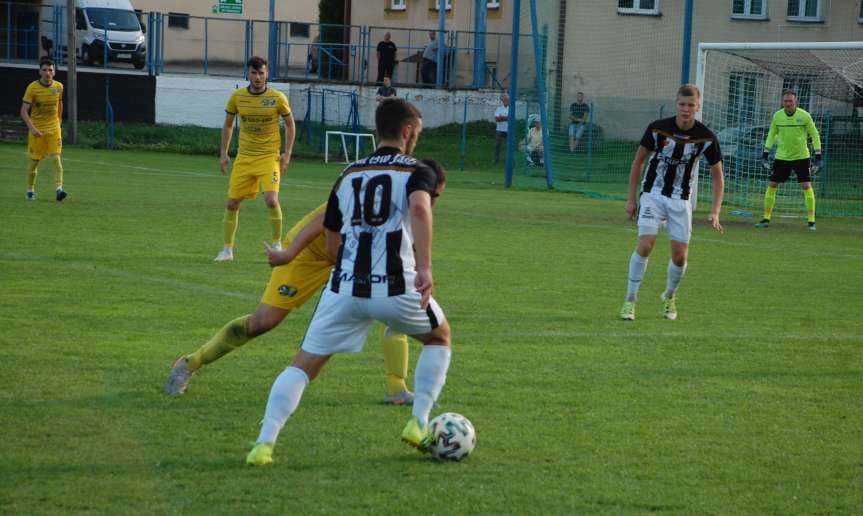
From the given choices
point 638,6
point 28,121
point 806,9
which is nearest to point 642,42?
point 638,6

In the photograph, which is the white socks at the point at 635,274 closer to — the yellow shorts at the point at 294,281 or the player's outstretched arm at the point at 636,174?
the player's outstretched arm at the point at 636,174

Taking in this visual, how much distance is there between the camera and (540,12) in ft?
95.1

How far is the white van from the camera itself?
41594 millimetres

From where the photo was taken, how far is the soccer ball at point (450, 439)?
5629 mm

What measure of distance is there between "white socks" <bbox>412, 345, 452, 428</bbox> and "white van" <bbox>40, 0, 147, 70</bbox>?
37.2m

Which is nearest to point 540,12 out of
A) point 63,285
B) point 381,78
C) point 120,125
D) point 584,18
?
point 584,18

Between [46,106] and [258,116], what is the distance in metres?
7.15

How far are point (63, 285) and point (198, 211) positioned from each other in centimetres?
768

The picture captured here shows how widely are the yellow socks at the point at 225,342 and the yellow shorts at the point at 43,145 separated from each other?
13.1m

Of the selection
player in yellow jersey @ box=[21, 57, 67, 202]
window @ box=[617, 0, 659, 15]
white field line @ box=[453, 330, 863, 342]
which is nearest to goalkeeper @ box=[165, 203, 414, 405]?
white field line @ box=[453, 330, 863, 342]

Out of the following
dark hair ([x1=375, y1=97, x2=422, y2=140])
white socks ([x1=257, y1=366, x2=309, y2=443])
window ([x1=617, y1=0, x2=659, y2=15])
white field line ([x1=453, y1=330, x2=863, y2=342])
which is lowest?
white field line ([x1=453, y1=330, x2=863, y2=342])

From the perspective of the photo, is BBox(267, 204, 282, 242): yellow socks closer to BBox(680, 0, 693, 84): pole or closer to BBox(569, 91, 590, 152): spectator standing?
BBox(680, 0, 693, 84): pole

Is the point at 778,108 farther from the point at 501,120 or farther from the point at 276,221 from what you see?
the point at 276,221

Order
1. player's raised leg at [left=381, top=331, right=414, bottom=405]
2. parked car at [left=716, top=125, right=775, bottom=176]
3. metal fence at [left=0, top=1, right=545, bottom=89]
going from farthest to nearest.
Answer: metal fence at [left=0, top=1, right=545, bottom=89]
parked car at [left=716, top=125, right=775, bottom=176]
player's raised leg at [left=381, top=331, right=414, bottom=405]
